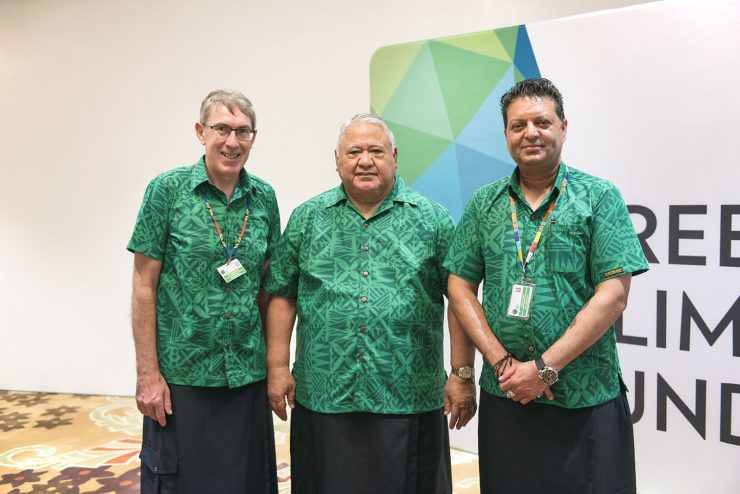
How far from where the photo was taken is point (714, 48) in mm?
2699

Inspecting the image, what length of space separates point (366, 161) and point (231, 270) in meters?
0.60

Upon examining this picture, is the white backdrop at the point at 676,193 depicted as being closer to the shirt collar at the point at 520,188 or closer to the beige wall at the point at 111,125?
the shirt collar at the point at 520,188

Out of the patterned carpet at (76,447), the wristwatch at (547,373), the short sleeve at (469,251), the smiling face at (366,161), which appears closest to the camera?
the wristwatch at (547,373)

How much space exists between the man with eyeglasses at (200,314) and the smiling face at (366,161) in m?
0.39

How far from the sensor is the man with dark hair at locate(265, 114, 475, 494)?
78.2 inches

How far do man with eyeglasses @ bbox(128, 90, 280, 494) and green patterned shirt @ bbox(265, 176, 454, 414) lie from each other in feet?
0.66

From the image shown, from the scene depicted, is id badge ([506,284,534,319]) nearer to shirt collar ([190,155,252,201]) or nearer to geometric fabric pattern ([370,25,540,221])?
shirt collar ([190,155,252,201])

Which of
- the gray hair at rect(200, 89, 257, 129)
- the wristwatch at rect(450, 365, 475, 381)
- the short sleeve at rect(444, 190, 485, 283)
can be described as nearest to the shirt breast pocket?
the short sleeve at rect(444, 190, 485, 283)

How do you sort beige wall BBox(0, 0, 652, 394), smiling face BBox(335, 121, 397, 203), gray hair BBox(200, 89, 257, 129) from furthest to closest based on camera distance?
beige wall BBox(0, 0, 652, 394) < gray hair BBox(200, 89, 257, 129) < smiling face BBox(335, 121, 397, 203)

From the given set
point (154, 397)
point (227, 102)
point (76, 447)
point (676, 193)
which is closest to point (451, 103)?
point (676, 193)

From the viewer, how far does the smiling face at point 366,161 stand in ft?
6.63

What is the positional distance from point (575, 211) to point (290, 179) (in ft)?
9.36

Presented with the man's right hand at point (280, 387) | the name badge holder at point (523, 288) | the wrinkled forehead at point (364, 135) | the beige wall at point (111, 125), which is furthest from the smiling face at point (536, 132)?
the beige wall at point (111, 125)

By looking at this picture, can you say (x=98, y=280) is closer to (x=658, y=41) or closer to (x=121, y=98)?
(x=121, y=98)
